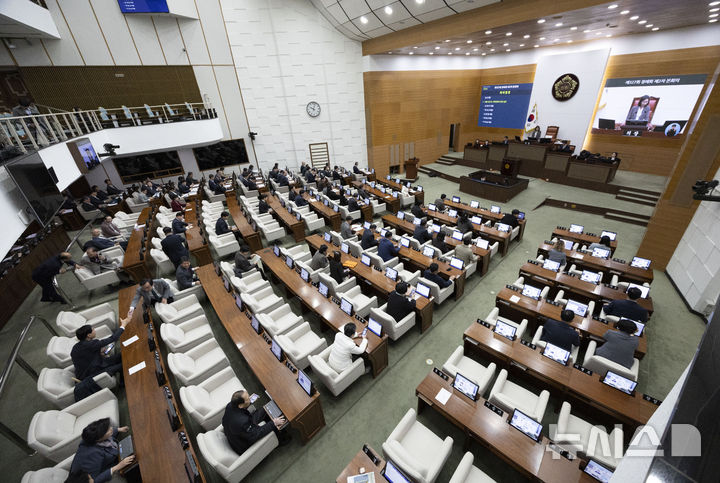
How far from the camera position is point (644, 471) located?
143cm

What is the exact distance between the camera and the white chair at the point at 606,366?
359cm

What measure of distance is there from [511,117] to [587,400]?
17.6 metres

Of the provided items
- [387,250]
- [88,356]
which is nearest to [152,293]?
[88,356]

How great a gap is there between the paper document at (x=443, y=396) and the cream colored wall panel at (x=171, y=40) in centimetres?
1635

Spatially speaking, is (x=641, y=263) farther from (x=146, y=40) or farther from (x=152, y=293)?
(x=146, y=40)

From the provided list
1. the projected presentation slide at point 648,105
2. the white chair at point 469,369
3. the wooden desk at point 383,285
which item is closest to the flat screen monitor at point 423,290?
the wooden desk at point 383,285

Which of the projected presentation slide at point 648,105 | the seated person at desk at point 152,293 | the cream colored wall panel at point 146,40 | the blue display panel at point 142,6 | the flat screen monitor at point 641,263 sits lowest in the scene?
the flat screen monitor at point 641,263

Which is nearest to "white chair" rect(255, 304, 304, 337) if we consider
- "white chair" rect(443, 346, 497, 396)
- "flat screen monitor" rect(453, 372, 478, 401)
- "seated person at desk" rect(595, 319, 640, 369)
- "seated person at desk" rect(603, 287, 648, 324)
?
"white chair" rect(443, 346, 497, 396)

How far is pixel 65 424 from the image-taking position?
357 cm

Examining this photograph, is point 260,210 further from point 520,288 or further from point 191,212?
point 520,288

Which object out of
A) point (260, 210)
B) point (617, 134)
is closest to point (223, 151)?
point (260, 210)

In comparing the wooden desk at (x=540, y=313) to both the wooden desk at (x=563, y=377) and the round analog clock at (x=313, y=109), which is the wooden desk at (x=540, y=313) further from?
the round analog clock at (x=313, y=109)

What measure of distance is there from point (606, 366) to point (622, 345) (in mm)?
466

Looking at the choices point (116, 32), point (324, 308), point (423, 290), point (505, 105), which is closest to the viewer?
point (324, 308)
